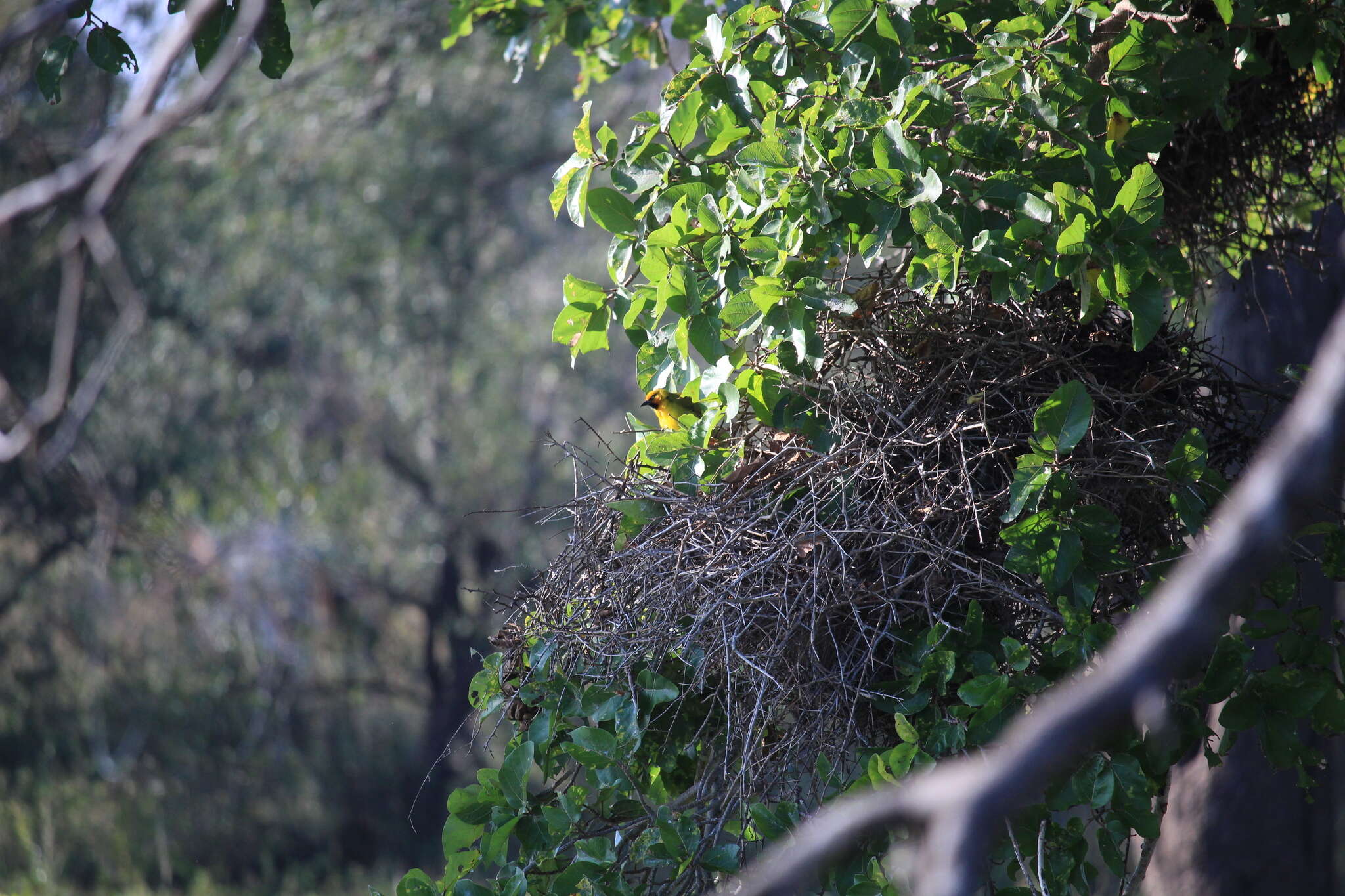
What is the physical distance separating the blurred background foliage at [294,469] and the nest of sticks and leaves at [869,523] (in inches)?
254

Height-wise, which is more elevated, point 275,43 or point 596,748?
point 275,43

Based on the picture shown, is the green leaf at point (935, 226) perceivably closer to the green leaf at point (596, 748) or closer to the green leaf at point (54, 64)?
the green leaf at point (596, 748)

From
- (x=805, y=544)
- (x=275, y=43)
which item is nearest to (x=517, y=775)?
(x=805, y=544)

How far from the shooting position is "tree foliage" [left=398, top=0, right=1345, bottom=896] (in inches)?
65.9

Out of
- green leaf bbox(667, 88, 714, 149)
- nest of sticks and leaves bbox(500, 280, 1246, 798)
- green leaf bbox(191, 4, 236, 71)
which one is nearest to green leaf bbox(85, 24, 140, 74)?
green leaf bbox(191, 4, 236, 71)

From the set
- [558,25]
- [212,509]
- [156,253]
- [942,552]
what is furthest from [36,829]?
[942,552]

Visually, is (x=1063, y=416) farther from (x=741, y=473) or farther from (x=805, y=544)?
(x=741, y=473)

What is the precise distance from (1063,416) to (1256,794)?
221 cm

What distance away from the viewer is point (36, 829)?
348 inches

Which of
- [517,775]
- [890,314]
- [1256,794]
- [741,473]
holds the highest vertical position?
[890,314]

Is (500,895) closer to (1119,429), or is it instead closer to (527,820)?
(527,820)

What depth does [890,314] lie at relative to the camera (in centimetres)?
200

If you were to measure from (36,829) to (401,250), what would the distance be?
5.79 metres

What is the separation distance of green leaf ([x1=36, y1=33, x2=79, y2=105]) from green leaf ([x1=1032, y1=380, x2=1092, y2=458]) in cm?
215
